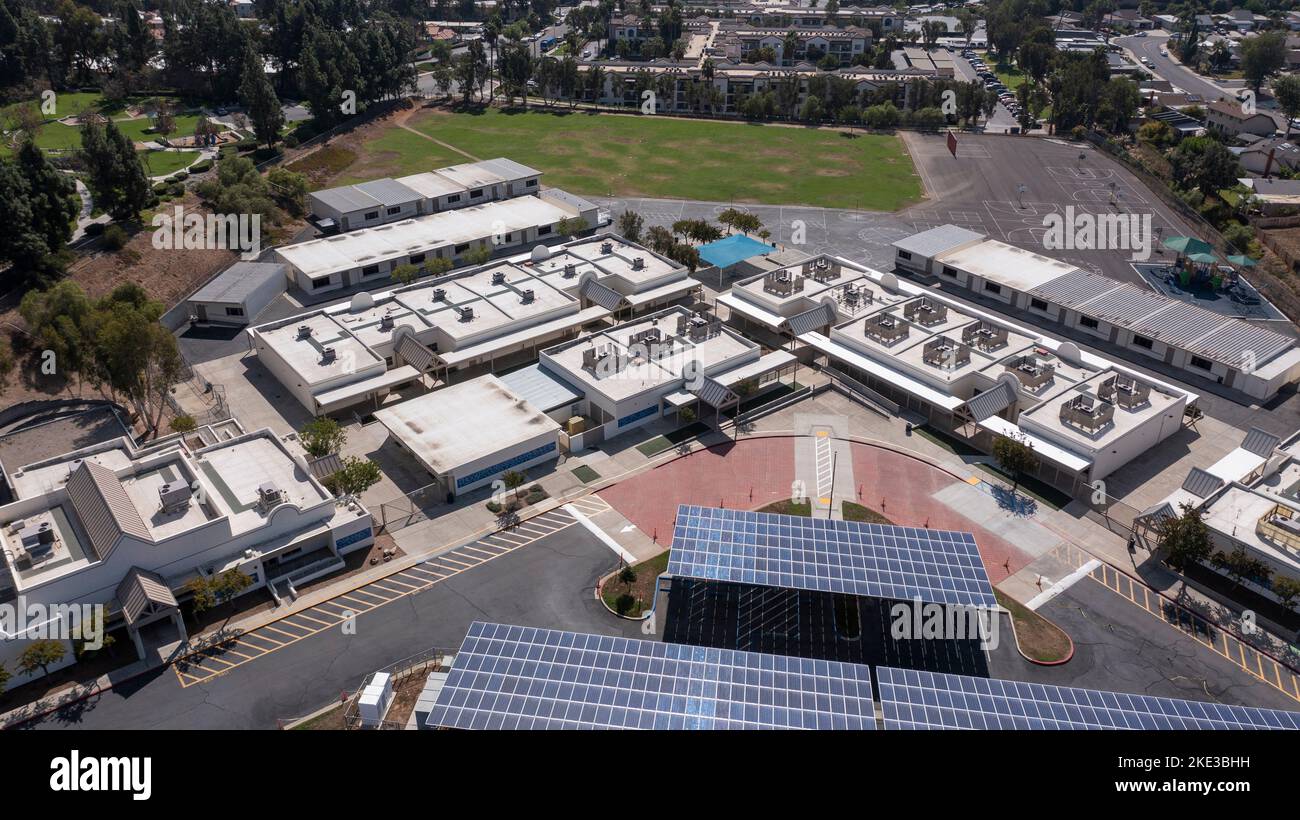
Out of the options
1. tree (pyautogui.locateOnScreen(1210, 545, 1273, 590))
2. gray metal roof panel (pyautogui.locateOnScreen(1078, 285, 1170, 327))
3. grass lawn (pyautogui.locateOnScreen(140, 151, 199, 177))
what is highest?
grass lawn (pyautogui.locateOnScreen(140, 151, 199, 177))

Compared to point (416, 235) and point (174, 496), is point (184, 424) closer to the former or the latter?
point (174, 496)

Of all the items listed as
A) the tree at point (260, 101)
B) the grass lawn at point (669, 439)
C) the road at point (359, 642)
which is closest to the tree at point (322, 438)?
the road at point (359, 642)

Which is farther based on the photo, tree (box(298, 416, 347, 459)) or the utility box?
tree (box(298, 416, 347, 459))

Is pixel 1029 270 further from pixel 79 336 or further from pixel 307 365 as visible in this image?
pixel 79 336

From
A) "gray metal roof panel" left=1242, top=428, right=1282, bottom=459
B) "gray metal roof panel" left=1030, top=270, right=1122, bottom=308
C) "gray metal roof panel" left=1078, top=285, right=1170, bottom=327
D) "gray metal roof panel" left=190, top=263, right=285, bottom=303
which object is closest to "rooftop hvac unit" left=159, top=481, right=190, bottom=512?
"gray metal roof panel" left=190, top=263, right=285, bottom=303

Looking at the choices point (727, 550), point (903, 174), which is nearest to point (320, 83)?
point (903, 174)

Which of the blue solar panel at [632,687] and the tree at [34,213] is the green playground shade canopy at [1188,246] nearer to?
the blue solar panel at [632,687]

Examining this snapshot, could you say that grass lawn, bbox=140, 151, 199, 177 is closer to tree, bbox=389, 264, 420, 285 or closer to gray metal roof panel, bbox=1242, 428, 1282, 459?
tree, bbox=389, 264, 420, 285
